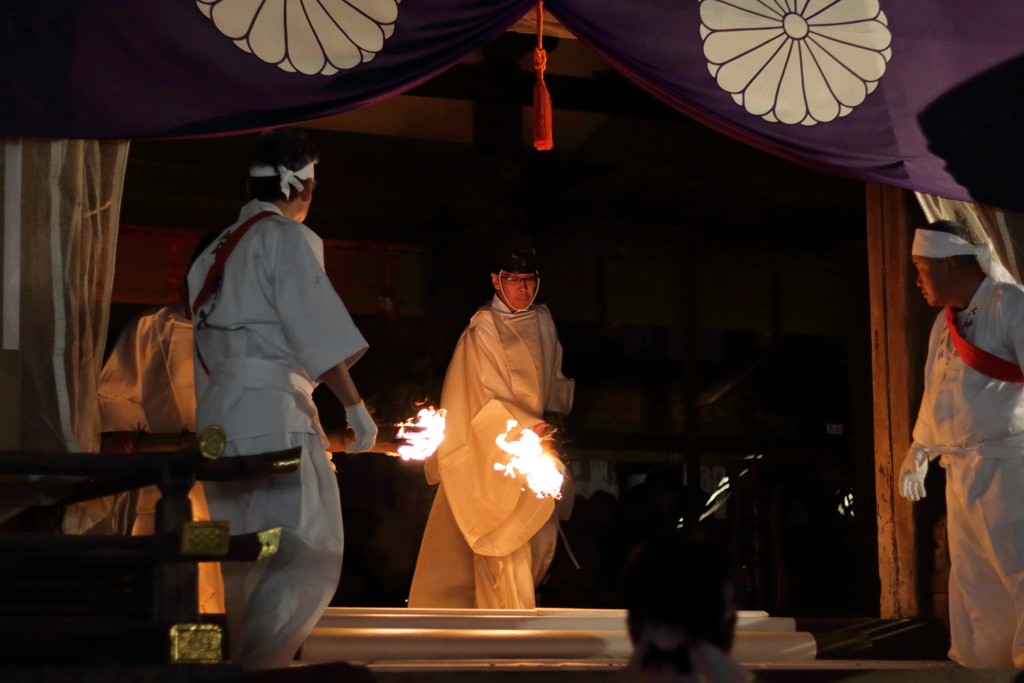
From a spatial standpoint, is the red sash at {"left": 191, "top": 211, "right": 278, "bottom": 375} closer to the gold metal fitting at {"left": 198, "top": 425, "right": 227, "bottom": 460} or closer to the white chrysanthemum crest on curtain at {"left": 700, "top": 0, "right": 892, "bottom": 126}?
the gold metal fitting at {"left": 198, "top": 425, "right": 227, "bottom": 460}

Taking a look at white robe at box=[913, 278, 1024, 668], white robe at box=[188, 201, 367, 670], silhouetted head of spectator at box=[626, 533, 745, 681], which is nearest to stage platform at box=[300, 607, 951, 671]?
white robe at box=[913, 278, 1024, 668]

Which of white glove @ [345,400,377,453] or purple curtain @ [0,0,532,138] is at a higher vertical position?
purple curtain @ [0,0,532,138]

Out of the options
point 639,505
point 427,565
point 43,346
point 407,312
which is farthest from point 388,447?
point 639,505


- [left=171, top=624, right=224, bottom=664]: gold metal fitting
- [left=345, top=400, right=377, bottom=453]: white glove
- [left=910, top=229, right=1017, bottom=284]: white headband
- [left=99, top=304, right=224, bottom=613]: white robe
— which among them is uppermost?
[left=910, top=229, right=1017, bottom=284]: white headband

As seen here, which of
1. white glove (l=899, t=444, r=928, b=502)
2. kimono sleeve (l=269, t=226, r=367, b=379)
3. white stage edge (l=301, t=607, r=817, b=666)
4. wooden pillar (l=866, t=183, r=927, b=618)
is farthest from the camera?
wooden pillar (l=866, t=183, r=927, b=618)

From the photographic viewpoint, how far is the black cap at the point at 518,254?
6.48 meters

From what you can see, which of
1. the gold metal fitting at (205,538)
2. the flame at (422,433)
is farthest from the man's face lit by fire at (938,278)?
the gold metal fitting at (205,538)

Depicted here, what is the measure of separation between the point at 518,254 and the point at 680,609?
414 centimetres

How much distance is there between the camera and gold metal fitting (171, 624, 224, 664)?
339 centimetres

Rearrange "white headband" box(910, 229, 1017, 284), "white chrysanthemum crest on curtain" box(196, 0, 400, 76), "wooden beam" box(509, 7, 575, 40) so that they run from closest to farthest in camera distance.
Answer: "white chrysanthemum crest on curtain" box(196, 0, 400, 76) → "white headband" box(910, 229, 1017, 284) → "wooden beam" box(509, 7, 575, 40)

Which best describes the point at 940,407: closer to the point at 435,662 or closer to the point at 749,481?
the point at 435,662

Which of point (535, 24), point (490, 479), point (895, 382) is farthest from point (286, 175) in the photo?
point (895, 382)

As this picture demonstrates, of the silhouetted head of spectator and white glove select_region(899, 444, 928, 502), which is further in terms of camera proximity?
white glove select_region(899, 444, 928, 502)

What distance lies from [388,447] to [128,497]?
Answer: 1.02 meters
